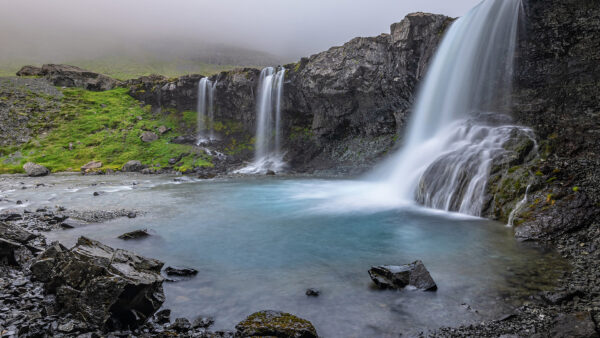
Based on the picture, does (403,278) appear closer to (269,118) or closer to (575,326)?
(575,326)

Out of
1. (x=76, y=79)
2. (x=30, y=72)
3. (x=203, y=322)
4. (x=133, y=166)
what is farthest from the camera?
(x=30, y=72)

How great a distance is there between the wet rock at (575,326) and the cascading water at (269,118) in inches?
1359

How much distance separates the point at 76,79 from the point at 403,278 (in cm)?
8144

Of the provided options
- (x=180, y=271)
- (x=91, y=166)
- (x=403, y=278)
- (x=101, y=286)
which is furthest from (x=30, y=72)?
(x=403, y=278)

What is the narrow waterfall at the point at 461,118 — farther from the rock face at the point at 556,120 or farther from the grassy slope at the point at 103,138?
the grassy slope at the point at 103,138

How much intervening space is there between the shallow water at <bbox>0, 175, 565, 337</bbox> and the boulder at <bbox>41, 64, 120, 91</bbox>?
60173mm

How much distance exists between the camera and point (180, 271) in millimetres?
7523

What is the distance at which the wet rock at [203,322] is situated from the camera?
17.6 feet

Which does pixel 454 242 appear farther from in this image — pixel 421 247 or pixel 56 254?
pixel 56 254

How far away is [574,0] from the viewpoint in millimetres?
19891

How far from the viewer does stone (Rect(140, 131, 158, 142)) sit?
45722 millimetres

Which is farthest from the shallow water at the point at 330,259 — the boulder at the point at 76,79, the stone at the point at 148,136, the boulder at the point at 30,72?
the boulder at the point at 30,72

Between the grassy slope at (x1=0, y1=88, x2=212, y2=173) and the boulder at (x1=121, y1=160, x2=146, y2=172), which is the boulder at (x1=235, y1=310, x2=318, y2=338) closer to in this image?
the grassy slope at (x1=0, y1=88, x2=212, y2=173)

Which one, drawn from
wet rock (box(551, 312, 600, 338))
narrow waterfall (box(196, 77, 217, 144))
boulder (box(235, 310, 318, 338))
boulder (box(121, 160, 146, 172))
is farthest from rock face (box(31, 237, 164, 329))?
narrow waterfall (box(196, 77, 217, 144))
